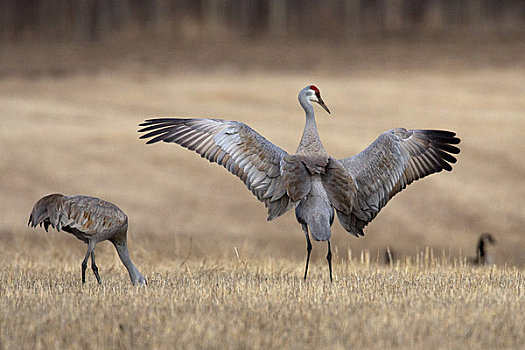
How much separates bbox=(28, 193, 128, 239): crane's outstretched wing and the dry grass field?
56 cm

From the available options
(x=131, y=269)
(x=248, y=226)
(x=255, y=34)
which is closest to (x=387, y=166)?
(x=131, y=269)

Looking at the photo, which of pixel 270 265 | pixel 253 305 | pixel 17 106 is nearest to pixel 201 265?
pixel 270 265

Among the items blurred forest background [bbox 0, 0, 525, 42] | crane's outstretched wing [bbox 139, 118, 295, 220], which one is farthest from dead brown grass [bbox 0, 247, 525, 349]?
blurred forest background [bbox 0, 0, 525, 42]

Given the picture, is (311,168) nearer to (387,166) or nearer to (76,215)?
(387,166)

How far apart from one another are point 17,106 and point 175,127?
762 inches

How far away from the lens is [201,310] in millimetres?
6074

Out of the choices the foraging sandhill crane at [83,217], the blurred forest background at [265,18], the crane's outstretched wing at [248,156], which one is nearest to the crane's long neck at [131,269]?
the foraging sandhill crane at [83,217]

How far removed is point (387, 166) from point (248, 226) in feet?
25.4

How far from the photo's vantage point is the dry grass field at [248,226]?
18.3 ft

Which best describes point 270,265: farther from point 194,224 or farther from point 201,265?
point 194,224

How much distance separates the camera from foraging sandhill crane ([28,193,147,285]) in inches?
304

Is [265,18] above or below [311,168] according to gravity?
above

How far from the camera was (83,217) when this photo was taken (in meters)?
7.79

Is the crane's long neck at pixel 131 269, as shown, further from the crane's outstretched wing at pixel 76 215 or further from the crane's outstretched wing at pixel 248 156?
the crane's outstretched wing at pixel 248 156
